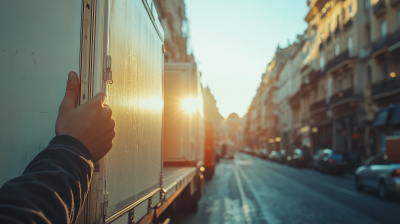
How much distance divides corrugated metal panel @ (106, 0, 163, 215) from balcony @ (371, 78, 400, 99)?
26.1 metres

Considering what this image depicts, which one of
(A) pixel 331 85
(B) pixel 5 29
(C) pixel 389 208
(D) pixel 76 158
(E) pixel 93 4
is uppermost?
(A) pixel 331 85

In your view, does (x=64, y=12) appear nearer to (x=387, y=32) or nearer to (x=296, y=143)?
(x=387, y=32)

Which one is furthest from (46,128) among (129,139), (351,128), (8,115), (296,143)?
(296,143)

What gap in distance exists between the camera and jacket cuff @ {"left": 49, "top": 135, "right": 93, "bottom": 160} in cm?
156

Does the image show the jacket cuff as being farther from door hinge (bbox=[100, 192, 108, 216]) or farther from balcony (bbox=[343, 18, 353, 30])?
balcony (bbox=[343, 18, 353, 30])

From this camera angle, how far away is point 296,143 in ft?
198

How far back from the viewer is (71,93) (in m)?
1.97

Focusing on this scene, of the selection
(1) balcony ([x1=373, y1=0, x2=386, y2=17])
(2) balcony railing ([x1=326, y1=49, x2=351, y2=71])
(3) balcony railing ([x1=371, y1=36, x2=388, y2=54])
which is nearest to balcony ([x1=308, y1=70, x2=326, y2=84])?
(2) balcony railing ([x1=326, y1=49, x2=351, y2=71])

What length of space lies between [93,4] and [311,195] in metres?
13.8

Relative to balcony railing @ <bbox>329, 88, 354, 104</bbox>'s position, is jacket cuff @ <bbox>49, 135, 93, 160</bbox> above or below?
below

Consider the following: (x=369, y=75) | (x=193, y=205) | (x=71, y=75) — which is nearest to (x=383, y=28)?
(x=369, y=75)

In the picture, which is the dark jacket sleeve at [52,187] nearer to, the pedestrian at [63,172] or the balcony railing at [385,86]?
the pedestrian at [63,172]

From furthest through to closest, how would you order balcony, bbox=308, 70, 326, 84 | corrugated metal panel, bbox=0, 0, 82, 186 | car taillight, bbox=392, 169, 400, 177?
balcony, bbox=308, 70, 326, 84 < car taillight, bbox=392, 169, 400, 177 < corrugated metal panel, bbox=0, 0, 82, 186

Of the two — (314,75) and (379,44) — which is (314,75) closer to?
(314,75)
